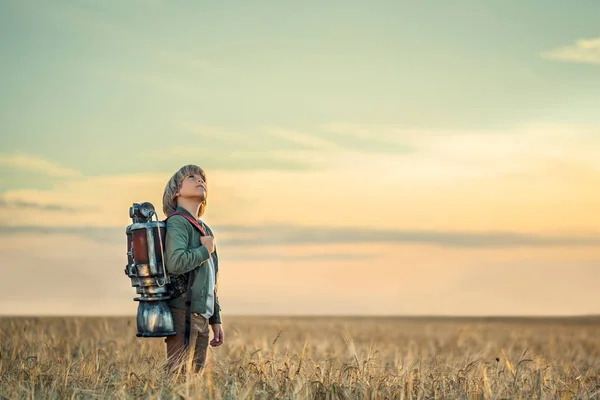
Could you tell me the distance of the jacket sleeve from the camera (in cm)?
728

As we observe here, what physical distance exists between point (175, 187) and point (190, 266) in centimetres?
89

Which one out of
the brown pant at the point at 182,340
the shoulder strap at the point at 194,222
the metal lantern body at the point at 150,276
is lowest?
the brown pant at the point at 182,340

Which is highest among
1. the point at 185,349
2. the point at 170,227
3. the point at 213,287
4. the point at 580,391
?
Answer: the point at 170,227

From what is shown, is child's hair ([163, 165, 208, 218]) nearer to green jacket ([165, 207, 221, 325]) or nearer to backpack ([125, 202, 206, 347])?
green jacket ([165, 207, 221, 325])

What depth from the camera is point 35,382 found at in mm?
7816

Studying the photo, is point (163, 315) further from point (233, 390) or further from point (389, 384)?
point (389, 384)

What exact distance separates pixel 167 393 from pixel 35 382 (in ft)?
5.64

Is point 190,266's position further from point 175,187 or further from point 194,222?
point 175,187

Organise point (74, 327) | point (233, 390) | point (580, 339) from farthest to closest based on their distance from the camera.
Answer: point (580, 339), point (74, 327), point (233, 390)

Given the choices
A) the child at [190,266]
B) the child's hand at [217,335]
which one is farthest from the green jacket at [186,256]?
the child's hand at [217,335]

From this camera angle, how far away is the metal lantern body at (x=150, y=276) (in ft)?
23.9

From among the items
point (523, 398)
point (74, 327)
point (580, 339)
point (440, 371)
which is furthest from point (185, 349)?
point (580, 339)

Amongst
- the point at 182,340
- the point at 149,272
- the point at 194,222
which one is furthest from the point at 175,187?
the point at 182,340

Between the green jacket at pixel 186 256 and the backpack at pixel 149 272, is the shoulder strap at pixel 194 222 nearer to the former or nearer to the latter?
the green jacket at pixel 186 256
